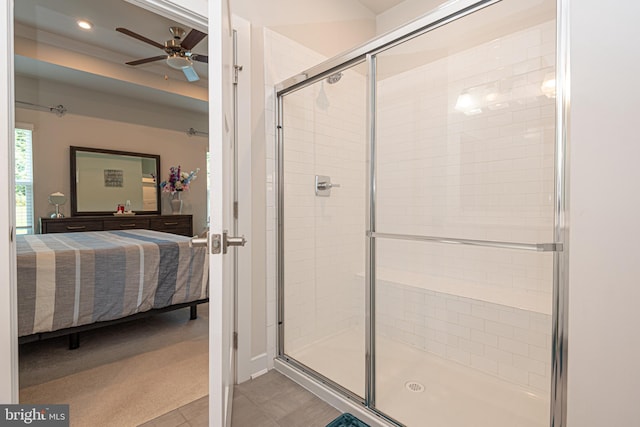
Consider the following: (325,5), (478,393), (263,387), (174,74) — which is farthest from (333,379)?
(174,74)

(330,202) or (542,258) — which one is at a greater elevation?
(330,202)

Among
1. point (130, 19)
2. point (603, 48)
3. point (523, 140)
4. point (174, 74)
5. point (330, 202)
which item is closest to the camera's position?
point (603, 48)

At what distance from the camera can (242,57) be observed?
1.90 metres

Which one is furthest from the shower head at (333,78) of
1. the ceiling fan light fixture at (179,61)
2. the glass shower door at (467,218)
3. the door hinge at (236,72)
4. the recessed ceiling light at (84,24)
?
the recessed ceiling light at (84,24)

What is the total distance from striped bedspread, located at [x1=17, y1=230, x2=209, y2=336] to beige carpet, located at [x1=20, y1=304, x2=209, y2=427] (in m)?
0.28

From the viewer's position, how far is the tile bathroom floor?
1.53 meters

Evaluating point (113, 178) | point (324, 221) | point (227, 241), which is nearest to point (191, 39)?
point (324, 221)

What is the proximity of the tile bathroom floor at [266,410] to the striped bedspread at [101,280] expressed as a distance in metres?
1.04

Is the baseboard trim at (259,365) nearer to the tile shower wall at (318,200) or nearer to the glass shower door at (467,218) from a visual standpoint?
the tile shower wall at (318,200)

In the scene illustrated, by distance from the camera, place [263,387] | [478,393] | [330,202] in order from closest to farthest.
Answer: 1. [478,393]
2. [263,387]
3. [330,202]

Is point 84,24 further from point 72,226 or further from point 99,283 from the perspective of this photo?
point 99,283

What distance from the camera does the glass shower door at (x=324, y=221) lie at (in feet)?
6.97

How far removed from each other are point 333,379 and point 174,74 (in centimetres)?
451

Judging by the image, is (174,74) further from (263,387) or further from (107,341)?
(263,387)
